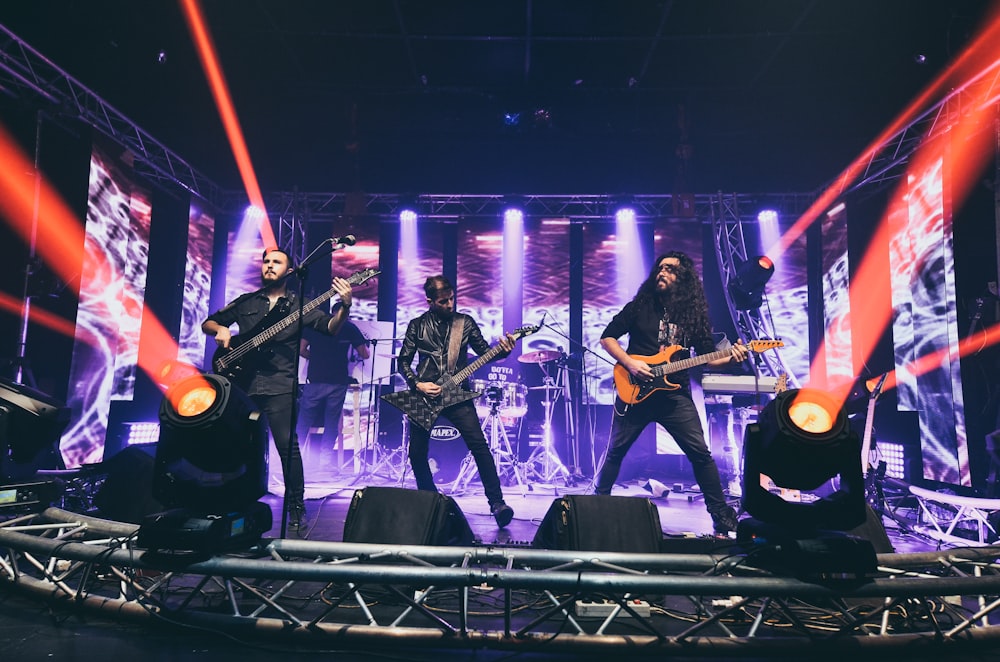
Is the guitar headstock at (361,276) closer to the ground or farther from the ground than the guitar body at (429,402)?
farther from the ground

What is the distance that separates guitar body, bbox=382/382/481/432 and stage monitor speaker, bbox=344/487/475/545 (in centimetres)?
140

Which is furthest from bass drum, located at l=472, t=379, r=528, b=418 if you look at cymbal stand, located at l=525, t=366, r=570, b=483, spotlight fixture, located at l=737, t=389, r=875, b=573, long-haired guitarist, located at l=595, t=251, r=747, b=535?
spotlight fixture, located at l=737, t=389, r=875, b=573

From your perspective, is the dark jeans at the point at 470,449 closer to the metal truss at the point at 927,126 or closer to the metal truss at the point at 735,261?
the metal truss at the point at 735,261

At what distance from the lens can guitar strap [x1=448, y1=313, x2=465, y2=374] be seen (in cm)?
479

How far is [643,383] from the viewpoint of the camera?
4359mm

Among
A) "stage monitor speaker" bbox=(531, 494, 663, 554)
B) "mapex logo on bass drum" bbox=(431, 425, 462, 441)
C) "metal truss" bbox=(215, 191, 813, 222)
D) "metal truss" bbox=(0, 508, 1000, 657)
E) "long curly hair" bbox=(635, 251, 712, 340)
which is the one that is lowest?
"metal truss" bbox=(0, 508, 1000, 657)

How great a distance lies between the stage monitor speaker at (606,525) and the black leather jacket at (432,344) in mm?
1993

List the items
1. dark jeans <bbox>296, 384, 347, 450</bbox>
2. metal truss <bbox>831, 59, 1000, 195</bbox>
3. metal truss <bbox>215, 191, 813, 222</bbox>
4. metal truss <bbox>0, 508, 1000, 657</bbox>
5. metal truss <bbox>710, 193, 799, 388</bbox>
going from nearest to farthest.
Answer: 1. metal truss <bbox>0, 508, 1000, 657</bbox>
2. metal truss <bbox>831, 59, 1000, 195</bbox>
3. dark jeans <bbox>296, 384, 347, 450</bbox>
4. metal truss <bbox>710, 193, 799, 388</bbox>
5. metal truss <bbox>215, 191, 813, 222</bbox>

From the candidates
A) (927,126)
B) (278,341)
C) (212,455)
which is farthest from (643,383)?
(927,126)

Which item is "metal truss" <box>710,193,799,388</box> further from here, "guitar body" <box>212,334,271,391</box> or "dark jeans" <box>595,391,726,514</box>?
"guitar body" <box>212,334,271,391</box>

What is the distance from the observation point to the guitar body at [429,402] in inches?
177

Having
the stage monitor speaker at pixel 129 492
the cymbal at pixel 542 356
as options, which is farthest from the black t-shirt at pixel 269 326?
the cymbal at pixel 542 356

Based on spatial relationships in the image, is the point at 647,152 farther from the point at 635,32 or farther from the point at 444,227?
the point at 444,227

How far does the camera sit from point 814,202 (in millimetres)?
9898
